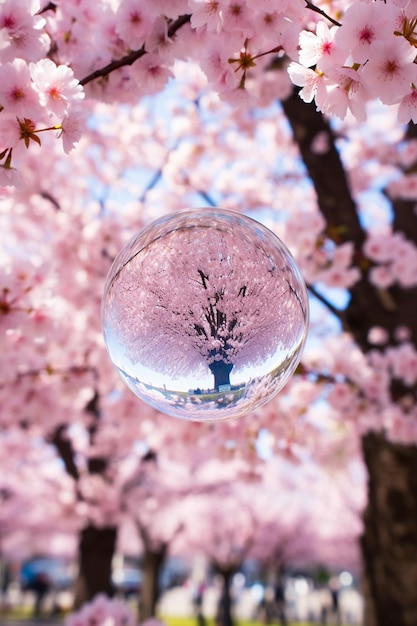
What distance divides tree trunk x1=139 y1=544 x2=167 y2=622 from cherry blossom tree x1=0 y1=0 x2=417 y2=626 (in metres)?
4.57

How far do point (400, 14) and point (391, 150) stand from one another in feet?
20.5

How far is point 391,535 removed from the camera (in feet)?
15.5

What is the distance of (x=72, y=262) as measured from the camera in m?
4.94

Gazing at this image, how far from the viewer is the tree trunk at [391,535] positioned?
459 cm

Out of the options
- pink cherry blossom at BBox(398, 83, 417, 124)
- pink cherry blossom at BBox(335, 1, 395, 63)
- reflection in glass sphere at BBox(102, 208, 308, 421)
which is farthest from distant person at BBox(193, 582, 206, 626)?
pink cherry blossom at BBox(335, 1, 395, 63)

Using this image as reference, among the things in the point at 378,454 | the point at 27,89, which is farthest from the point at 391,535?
the point at 27,89

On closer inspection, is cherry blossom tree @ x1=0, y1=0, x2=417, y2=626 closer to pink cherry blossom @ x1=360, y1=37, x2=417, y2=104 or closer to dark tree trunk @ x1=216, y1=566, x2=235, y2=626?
pink cherry blossom @ x1=360, y1=37, x2=417, y2=104

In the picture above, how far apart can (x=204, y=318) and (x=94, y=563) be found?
337 inches

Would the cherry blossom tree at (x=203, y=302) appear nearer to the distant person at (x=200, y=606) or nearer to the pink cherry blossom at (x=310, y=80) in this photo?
the pink cherry blossom at (x=310, y=80)

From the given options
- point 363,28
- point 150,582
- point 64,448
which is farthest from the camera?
point 150,582

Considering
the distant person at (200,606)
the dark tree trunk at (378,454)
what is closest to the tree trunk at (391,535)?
the dark tree trunk at (378,454)

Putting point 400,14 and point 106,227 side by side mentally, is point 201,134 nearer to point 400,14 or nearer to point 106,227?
point 106,227

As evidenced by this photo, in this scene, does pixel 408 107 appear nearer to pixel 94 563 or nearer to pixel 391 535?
pixel 391 535

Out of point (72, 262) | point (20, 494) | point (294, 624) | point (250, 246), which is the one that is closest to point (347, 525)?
point (294, 624)
